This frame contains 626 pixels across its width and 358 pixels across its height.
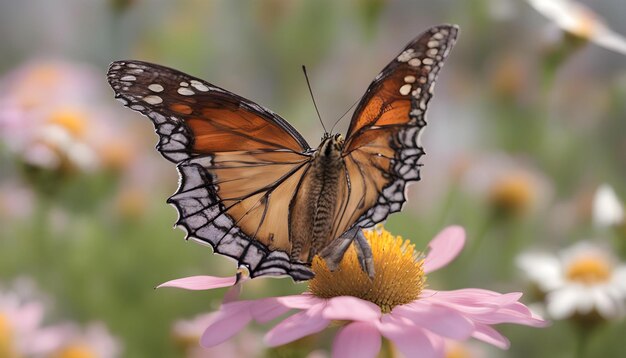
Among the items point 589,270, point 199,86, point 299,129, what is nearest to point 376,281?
point 199,86

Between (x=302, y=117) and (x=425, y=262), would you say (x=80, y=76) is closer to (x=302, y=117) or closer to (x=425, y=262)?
(x=302, y=117)

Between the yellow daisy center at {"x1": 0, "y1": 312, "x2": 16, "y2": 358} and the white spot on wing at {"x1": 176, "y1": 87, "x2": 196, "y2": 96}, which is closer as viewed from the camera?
the white spot on wing at {"x1": 176, "y1": 87, "x2": 196, "y2": 96}

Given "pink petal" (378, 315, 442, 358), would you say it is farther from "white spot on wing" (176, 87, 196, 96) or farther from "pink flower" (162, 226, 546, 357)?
"white spot on wing" (176, 87, 196, 96)

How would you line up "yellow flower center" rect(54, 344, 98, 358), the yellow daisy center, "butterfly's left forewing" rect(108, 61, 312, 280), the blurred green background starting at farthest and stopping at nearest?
the blurred green background, "yellow flower center" rect(54, 344, 98, 358), the yellow daisy center, "butterfly's left forewing" rect(108, 61, 312, 280)

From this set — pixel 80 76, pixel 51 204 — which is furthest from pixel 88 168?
pixel 80 76

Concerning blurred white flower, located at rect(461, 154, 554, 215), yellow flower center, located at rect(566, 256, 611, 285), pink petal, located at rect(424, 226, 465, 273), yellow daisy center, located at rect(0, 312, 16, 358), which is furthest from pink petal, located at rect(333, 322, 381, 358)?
blurred white flower, located at rect(461, 154, 554, 215)

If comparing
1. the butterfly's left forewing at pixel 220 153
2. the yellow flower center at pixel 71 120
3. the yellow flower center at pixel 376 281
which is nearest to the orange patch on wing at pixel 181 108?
the butterfly's left forewing at pixel 220 153
